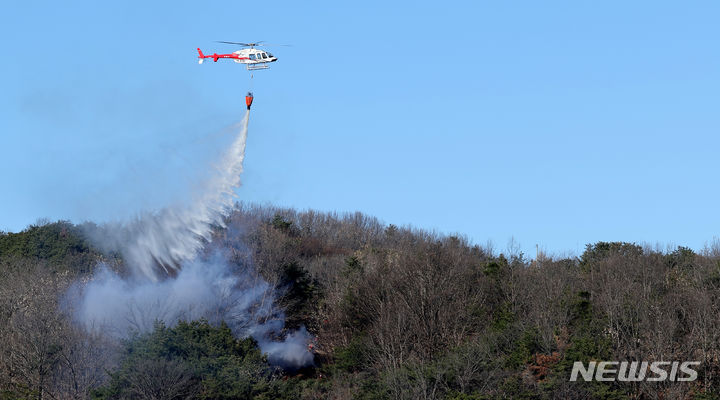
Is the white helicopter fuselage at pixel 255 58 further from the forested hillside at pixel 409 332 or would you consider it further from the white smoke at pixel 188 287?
the forested hillside at pixel 409 332

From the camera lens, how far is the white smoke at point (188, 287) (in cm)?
5553

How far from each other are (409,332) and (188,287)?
44.3ft

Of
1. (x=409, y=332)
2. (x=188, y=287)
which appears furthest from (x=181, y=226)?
(x=409, y=332)

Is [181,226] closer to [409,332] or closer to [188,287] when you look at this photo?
[188,287]

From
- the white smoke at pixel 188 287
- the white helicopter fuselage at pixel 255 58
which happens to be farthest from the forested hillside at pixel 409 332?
the white helicopter fuselage at pixel 255 58

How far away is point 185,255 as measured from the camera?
5766 centimetres

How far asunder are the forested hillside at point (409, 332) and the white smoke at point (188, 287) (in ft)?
4.71

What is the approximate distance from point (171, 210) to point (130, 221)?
3.74 metres

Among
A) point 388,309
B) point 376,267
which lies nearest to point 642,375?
point 388,309

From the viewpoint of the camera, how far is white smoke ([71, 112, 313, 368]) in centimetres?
5553

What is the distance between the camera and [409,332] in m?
52.8

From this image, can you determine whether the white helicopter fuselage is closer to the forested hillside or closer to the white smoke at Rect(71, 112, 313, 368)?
the white smoke at Rect(71, 112, 313, 368)

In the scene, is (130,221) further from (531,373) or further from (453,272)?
(531,373)

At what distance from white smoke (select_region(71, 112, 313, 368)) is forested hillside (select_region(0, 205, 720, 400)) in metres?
1.44
